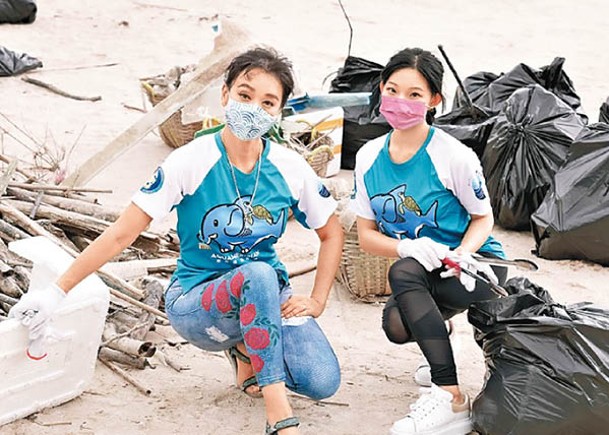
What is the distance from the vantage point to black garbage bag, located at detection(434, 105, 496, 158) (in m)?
5.52

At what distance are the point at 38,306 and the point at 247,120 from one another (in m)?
0.82

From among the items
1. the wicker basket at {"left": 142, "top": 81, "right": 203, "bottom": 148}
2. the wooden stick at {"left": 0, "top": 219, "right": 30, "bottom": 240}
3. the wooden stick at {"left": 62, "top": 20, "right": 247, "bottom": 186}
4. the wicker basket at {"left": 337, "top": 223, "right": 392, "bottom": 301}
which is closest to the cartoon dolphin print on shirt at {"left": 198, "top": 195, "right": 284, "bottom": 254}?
the wooden stick at {"left": 0, "top": 219, "right": 30, "bottom": 240}

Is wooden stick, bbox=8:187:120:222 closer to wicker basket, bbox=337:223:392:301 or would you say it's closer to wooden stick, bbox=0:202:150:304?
wooden stick, bbox=0:202:150:304

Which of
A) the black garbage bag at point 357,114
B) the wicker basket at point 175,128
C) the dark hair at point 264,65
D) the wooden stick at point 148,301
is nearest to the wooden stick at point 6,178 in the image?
the wooden stick at point 148,301

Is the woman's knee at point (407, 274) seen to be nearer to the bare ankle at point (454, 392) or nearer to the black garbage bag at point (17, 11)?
the bare ankle at point (454, 392)

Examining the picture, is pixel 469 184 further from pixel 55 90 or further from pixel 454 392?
pixel 55 90

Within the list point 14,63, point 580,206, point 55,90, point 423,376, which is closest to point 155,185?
point 423,376

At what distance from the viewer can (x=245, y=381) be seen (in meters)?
3.54

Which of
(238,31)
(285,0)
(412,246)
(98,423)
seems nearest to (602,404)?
(412,246)

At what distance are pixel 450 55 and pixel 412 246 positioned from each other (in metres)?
6.19

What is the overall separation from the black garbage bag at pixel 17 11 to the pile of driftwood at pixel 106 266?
4.97 meters

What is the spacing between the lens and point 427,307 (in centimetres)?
331

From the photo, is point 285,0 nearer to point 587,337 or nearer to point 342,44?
point 342,44

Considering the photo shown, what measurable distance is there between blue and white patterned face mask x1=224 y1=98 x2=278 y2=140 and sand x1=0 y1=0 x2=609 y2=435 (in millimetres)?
912
